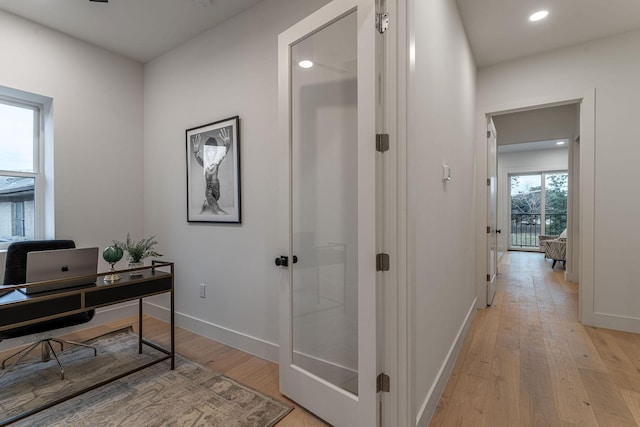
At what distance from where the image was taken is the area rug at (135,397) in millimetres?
1779

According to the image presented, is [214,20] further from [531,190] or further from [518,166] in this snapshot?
[531,190]

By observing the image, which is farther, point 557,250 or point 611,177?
point 557,250

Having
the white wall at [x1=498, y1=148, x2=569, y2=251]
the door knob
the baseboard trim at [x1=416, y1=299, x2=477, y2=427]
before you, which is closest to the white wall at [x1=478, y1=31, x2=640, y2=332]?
the baseboard trim at [x1=416, y1=299, x2=477, y2=427]

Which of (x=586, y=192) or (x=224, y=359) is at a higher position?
(x=586, y=192)

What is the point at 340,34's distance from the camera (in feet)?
5.72

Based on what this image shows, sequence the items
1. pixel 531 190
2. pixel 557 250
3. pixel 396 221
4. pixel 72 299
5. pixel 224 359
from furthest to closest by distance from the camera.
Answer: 1. pixel 531 190
2. pixel 557 250
3. pixel 224 359
4. pixel 72 299
5. pixel 396 221

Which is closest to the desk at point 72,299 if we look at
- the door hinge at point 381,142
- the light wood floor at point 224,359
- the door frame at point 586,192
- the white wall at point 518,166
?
the light wood floor at point 224,359

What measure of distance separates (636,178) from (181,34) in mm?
4740

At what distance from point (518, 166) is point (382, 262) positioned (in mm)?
9023

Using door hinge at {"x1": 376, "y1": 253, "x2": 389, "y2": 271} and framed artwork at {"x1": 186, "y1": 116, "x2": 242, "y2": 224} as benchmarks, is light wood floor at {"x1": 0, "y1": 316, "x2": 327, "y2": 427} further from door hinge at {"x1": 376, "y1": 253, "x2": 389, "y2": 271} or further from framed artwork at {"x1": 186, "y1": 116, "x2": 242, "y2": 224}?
framed artwork at {"x1": 186, "y1": 116, "x2": 242, "y2": 224}

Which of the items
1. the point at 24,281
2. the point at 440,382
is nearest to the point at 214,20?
the point at 24,281

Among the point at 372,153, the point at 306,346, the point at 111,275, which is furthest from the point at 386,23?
the point at 111,275

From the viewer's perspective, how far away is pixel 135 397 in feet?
6.52

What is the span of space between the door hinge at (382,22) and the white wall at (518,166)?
810cm
